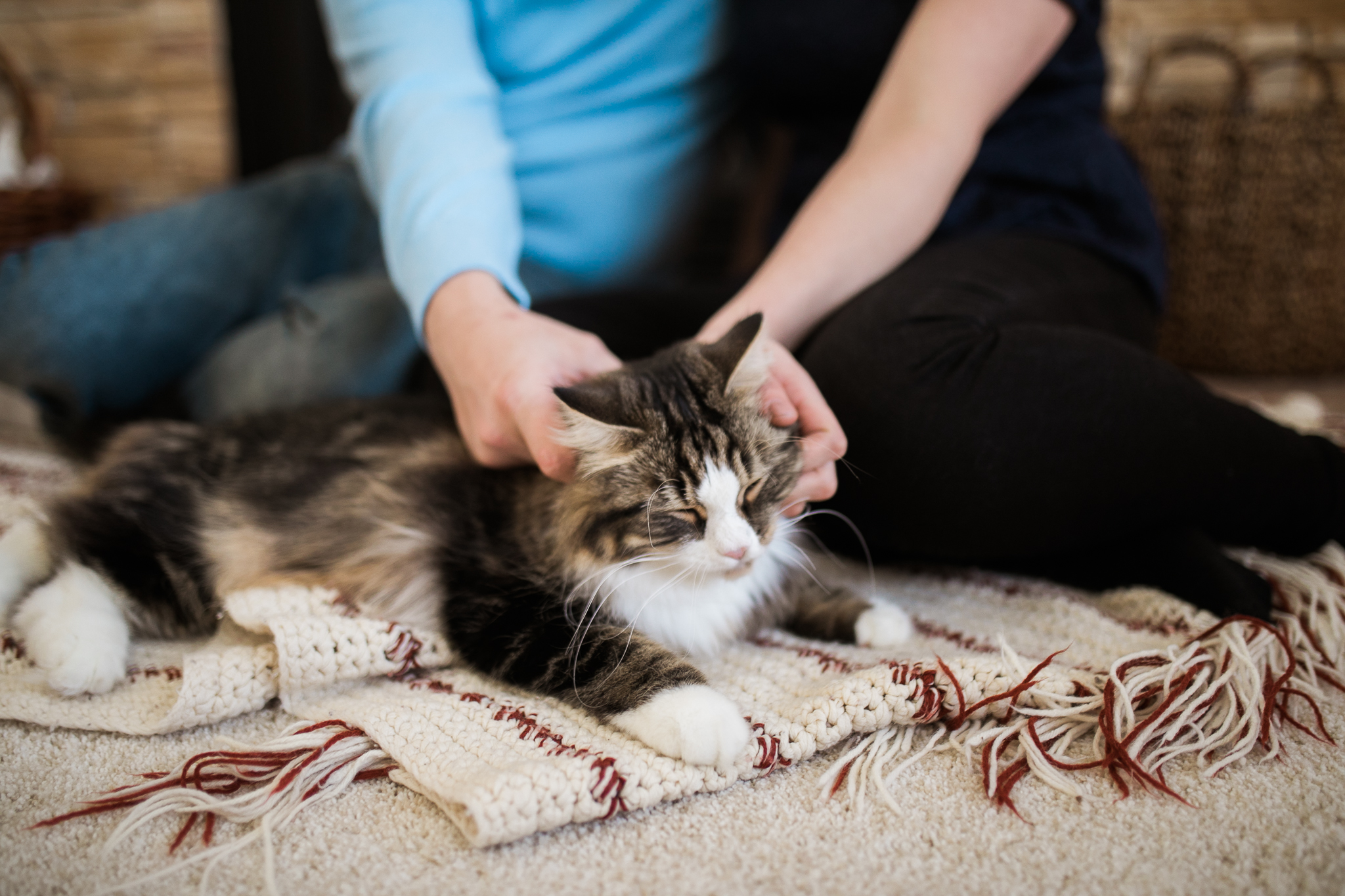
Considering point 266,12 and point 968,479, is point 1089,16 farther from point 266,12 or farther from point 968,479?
point 266,12

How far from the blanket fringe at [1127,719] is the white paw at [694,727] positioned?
104 mm

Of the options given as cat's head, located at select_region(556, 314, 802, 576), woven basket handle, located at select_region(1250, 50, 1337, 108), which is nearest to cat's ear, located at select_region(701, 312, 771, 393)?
cat's head, located at select_region(556, 314, 802, 576)

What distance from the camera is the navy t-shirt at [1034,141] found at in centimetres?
125

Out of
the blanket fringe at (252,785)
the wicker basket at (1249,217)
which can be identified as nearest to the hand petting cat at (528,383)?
the blanket fringe at (252,785)

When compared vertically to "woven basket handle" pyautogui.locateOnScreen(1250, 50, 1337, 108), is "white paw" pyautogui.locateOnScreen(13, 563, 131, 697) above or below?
below

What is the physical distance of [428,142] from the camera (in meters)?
1.25

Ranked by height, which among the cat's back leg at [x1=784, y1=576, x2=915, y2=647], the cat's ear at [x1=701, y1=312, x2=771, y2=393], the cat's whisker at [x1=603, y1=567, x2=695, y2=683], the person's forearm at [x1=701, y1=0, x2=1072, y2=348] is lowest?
the cat's back leg at [x1=784, y1=576, x2=915, y2=647]

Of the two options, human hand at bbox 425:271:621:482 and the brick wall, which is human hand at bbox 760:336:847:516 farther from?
the brick wall

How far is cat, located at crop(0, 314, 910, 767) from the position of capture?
84 cm

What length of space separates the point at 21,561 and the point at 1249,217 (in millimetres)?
2653

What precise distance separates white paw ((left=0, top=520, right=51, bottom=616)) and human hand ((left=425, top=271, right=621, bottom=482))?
23.2 inches

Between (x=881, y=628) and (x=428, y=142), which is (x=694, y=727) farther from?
(x=428, y=142)

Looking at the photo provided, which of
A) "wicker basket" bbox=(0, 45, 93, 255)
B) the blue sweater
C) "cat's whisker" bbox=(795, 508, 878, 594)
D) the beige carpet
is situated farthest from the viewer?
"wicker basket" bbox=(0, 45, 93, 255)

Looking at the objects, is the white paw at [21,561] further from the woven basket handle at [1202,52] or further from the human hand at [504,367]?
the woven basket handle at [1202,52]
